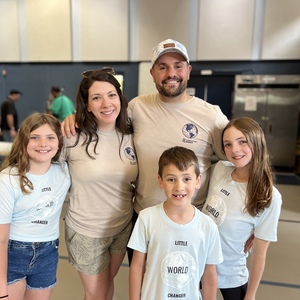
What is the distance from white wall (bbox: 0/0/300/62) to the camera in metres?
6.63

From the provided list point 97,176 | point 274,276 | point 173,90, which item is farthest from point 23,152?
point 274,276

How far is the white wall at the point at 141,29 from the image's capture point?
6.63m

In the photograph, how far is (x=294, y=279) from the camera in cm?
247

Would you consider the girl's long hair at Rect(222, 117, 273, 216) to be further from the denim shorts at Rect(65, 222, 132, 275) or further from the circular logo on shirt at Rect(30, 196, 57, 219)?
the circular logo on shirt at Rect(30, 196, 57, 219)

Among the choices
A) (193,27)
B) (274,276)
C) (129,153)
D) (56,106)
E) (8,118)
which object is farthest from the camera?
(193,27)

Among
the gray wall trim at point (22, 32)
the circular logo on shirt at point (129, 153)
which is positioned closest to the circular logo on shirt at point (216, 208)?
the circular logo on shirt at point (129, 153)

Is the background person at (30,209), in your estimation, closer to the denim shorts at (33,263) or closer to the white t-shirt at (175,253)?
the denim shorts at (33,263)

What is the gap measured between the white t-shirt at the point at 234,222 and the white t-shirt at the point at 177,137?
0.15 m

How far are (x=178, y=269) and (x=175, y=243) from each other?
0.37 ft

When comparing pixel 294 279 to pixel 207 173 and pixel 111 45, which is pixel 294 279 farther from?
pixel 111 45

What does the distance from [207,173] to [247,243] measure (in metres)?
0.40

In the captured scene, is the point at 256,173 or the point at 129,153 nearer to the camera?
the point at 256,173

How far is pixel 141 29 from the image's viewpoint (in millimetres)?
7297

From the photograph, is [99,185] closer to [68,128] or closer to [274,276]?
[68,128]
